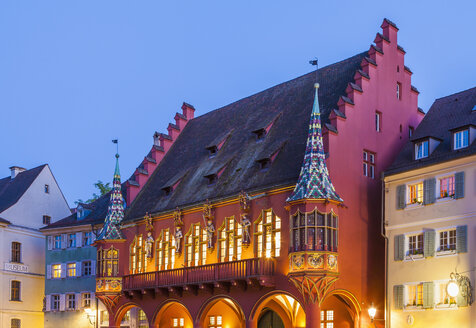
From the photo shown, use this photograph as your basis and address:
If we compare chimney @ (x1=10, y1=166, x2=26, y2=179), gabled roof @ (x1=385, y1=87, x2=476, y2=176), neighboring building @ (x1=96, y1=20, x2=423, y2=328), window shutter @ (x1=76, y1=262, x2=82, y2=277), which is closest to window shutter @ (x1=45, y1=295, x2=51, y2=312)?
window shutter @ (x1=76, y1=262, x2=82, y2=277)

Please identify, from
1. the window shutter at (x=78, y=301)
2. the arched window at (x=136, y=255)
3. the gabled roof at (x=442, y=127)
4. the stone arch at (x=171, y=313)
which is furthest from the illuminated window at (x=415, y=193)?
the window shutter at (x=78, y=301)

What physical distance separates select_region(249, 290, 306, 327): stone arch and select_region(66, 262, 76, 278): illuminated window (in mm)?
21104

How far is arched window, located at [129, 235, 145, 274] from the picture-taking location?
166 feet

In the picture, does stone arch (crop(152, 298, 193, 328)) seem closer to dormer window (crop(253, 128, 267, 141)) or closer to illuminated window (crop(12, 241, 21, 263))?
dormer window (crop(253, 128, 267, 141))

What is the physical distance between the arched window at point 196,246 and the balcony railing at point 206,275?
1129 millimetres

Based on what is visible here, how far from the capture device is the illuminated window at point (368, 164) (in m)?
41.1

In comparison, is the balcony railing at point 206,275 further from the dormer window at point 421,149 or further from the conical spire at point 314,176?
the dormer window at point 421,149

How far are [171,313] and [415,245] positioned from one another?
1855cm

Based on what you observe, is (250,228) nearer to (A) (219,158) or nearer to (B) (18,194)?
(A) (219,158)

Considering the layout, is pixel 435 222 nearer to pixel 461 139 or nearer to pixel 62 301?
pixel 461 139

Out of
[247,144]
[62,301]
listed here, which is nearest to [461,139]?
[247,144]

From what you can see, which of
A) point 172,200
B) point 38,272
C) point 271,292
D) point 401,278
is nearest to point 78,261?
point 38,272

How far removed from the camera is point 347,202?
39625 mm

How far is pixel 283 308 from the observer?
42062mm
